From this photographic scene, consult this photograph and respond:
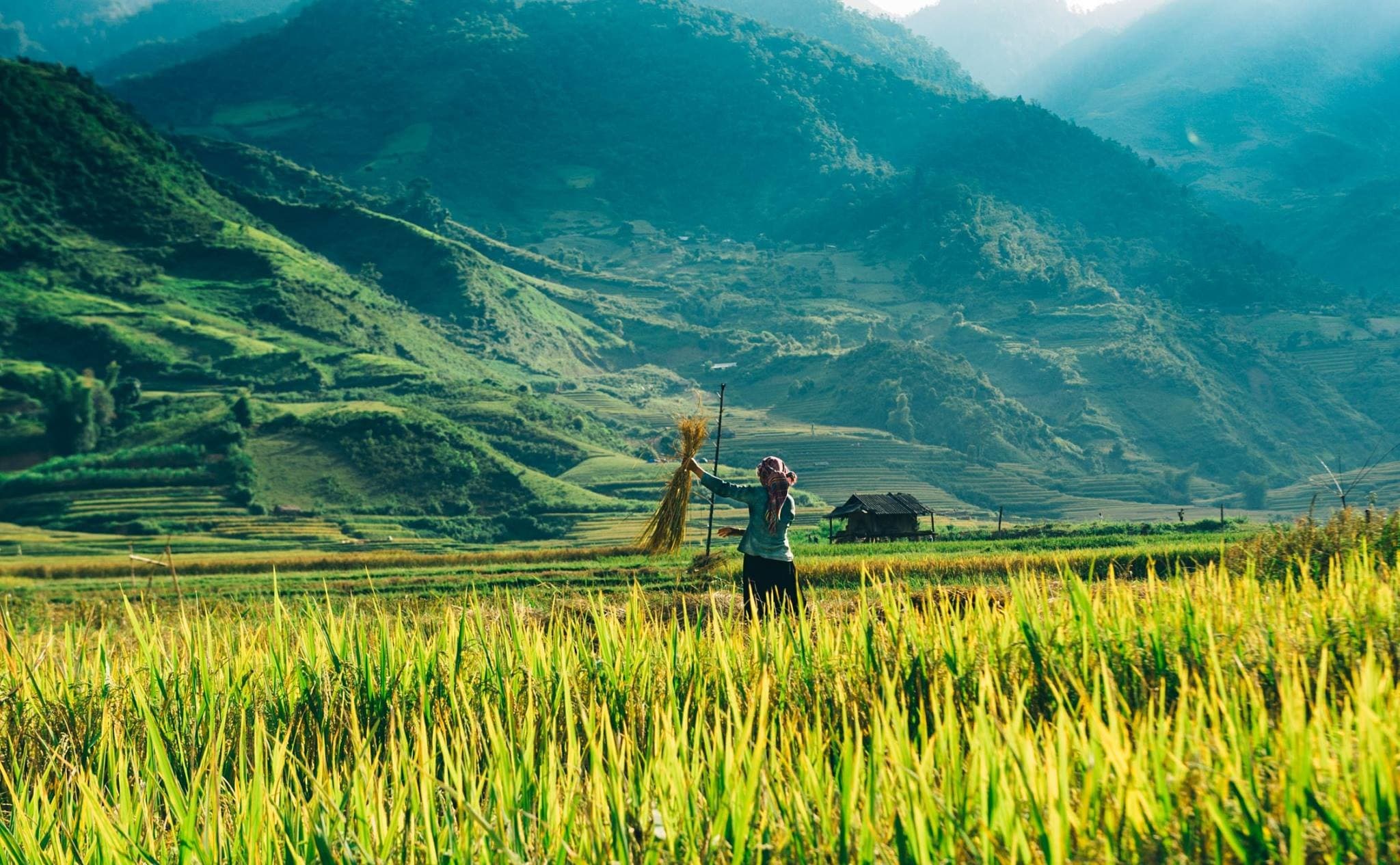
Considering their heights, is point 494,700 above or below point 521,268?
below

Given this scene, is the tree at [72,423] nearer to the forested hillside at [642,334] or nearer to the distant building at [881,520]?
the forested hillside at [642,334]

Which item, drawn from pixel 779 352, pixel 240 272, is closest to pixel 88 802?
pixel 240 272

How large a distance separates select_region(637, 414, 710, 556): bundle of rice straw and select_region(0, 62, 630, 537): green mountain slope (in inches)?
2411

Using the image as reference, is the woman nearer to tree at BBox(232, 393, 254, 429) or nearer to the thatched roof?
the thatched roof

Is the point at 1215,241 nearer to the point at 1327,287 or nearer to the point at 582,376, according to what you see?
the point at 1327,287

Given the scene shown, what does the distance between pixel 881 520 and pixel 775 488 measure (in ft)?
116

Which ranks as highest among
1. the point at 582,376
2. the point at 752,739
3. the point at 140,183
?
the point at 140,183

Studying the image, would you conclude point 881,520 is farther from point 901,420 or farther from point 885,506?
point 901,420

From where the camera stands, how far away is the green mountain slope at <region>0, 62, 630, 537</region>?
76562 mm

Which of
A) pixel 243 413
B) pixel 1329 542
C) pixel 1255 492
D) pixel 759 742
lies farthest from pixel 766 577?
pixel 1255 492

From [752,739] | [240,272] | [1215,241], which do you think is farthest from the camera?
[1215,241]

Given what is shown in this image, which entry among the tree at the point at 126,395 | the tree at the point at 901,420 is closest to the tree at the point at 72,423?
the tree at the point at 126,395

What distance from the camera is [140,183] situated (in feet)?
383

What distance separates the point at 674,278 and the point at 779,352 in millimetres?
37994
